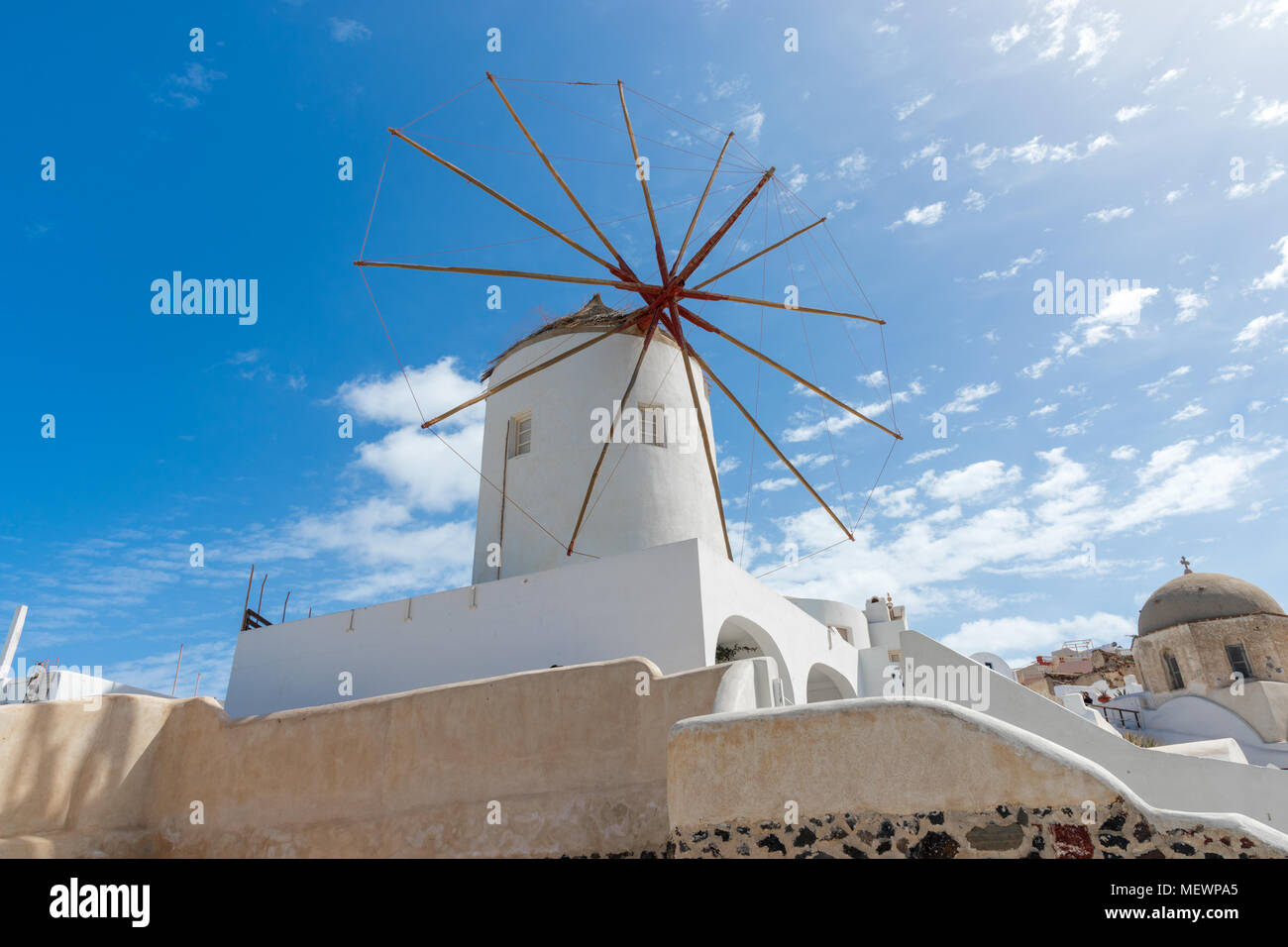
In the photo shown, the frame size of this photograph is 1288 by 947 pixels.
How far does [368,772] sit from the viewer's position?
319 inches

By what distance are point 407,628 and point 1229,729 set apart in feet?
81.4

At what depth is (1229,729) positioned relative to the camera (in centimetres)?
2373

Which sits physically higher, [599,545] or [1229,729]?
[599,545]

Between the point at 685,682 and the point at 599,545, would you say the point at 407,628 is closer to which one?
the point at 599,545

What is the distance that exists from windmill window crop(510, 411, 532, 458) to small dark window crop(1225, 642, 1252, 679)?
25952mm

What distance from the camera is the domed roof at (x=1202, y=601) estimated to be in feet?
90.0

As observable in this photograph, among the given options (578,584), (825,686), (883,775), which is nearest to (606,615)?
(578,584)

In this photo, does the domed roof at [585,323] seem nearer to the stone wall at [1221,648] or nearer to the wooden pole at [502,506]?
the wooden pole at [502,506]

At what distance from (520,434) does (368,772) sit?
824 cm

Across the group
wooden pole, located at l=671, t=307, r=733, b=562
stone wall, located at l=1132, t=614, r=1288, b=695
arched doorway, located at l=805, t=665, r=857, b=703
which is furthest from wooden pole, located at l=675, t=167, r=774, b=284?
stone wall, located at l=1132, t=614, r=1288, b=695

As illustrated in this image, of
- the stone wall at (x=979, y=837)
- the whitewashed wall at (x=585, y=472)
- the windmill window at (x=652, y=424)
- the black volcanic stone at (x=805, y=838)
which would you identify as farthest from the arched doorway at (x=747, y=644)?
the black volcanic stone at (x=805, y=838)
